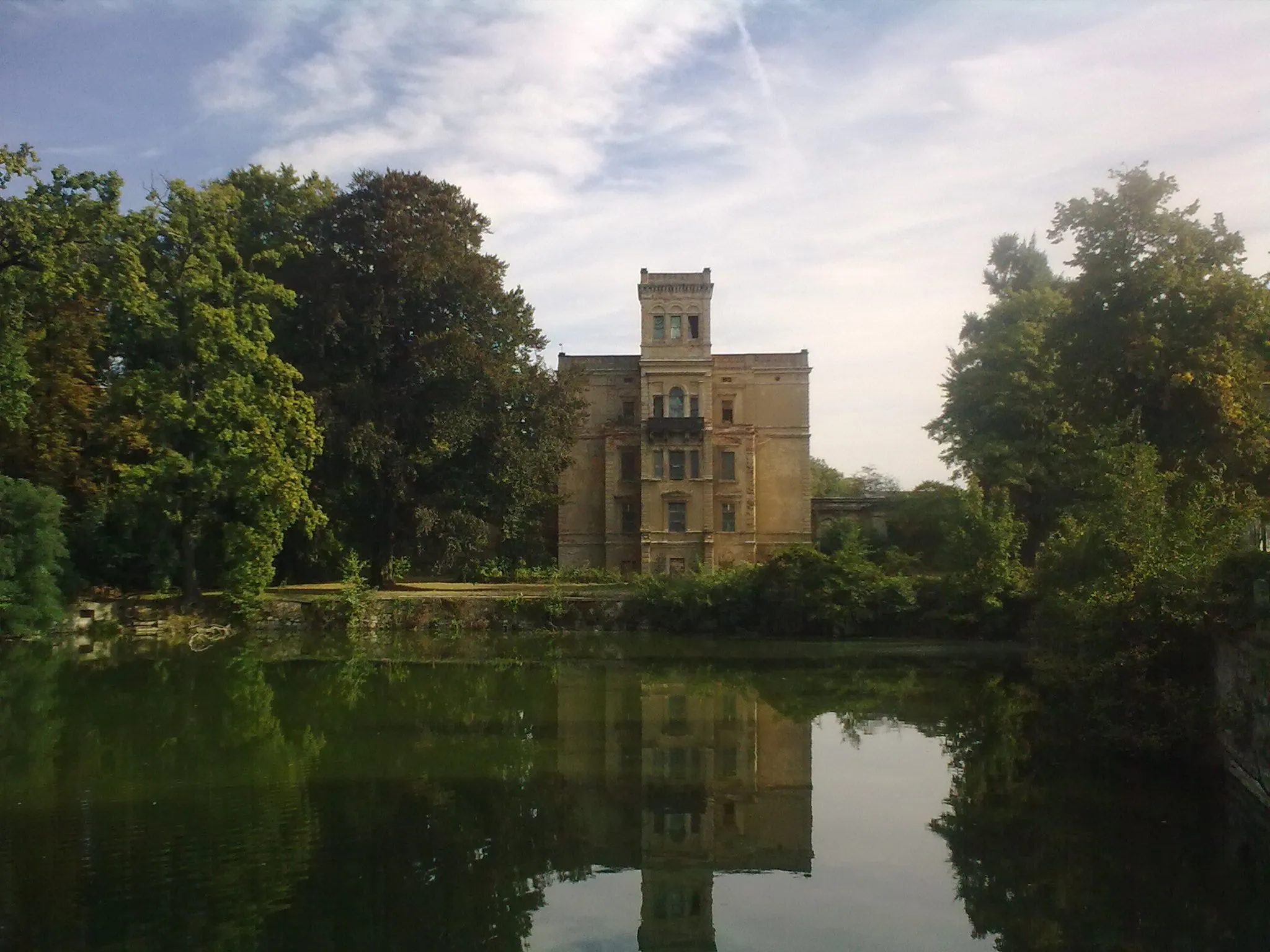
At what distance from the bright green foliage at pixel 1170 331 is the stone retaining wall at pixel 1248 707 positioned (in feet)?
25.5

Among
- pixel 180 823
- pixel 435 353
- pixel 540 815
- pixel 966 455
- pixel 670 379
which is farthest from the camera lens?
pixel 670 379

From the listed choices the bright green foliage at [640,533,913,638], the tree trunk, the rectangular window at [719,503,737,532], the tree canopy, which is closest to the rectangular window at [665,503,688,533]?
the rectangular window at [719,503,737,532]

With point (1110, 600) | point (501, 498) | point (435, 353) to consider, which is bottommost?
point (1110, 600)

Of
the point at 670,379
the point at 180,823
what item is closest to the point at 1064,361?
the point at 180,823

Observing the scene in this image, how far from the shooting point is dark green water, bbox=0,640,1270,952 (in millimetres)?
8172

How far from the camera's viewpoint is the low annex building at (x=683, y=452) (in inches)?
1757

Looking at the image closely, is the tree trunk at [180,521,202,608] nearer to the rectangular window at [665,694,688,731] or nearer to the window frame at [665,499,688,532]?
the rectangular window at [665,694,688,731]

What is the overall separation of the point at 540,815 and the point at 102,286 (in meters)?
20.3

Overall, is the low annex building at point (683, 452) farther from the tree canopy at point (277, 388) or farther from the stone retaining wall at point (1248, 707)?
the stone retaining wall at point (1248, 707)

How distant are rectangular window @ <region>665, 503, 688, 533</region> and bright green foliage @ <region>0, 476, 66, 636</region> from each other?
2336 cm

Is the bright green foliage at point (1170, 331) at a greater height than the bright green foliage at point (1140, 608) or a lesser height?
greater

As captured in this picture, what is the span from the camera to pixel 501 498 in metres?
35.4

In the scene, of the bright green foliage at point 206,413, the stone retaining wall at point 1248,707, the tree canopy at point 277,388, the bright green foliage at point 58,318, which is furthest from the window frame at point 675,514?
the stone retaining wall at point 1248,707

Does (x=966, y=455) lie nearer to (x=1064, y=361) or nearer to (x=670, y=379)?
(x=670, y=379)
